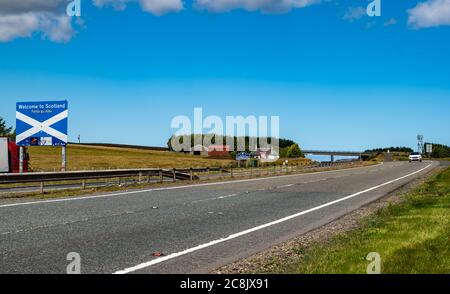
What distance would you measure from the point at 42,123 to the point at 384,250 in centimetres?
3025

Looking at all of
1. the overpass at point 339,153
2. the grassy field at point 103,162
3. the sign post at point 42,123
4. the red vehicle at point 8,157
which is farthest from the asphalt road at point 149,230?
the overpass at point 339,153

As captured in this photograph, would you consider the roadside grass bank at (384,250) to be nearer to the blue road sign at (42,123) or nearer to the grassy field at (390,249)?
the grassy field at (390,249)

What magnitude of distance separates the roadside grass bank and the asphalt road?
3.21 feet

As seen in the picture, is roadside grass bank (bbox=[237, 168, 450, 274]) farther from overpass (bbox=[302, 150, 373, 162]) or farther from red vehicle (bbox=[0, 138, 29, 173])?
overpass (bbox=[302, 150, 373, 162])

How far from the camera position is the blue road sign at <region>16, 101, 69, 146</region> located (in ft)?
113

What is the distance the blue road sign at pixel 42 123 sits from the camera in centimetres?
3441

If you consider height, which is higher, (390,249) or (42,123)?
(42,123)

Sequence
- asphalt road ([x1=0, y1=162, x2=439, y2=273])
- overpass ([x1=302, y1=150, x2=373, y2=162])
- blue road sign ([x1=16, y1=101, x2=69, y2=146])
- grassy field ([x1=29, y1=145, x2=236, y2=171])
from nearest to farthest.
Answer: asphalt road ([x1=0, y1=162, x2=439, y2=273])
blue road sign ([x1=16, y1=101, x2=69, y2=146])
grassy field ([x1=29, y1=145, x2=236, y2=171])
overpass ([x1=302, y1=150, x2=373, y2=162])

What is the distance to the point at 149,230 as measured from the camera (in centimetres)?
1124

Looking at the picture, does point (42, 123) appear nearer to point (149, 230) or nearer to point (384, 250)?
point (149, 230)

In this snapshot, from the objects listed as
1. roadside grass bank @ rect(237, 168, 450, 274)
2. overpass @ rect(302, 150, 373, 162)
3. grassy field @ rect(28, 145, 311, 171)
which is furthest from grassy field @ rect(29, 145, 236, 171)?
overpass @ rect(302, 150, 373, 162)

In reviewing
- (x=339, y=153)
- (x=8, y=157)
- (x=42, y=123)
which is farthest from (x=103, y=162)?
(x=339, y=153)
